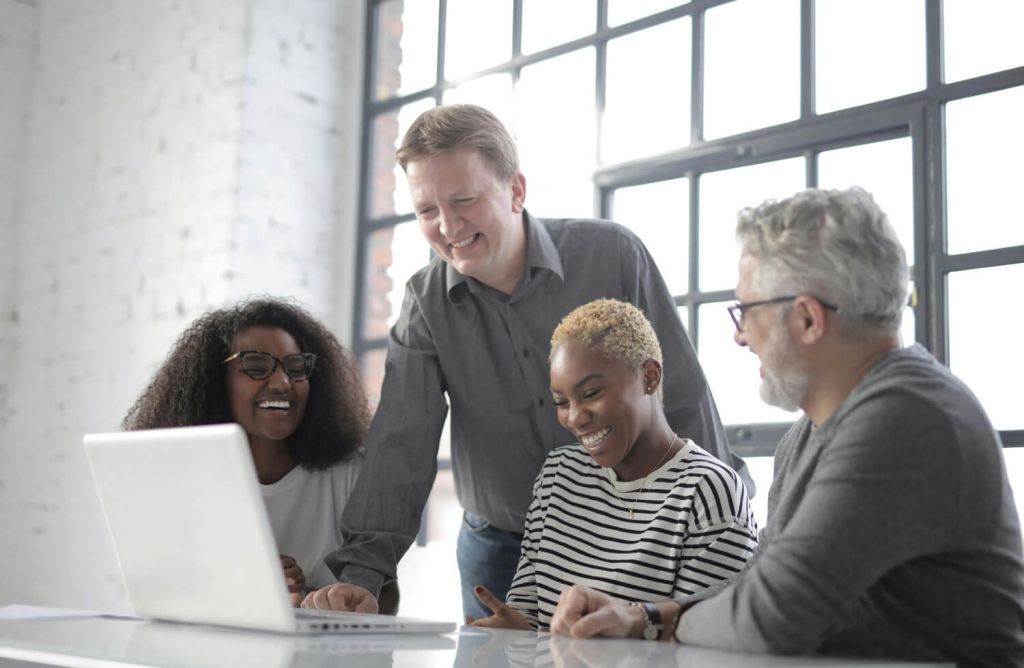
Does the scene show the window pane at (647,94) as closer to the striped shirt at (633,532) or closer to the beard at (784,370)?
the striped shirt at (633,532)

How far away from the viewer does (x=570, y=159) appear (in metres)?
4.05

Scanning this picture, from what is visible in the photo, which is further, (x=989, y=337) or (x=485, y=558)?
(x=989, y=337)

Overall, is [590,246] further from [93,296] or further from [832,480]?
[93,296]

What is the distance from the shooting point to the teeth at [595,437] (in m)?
1.95

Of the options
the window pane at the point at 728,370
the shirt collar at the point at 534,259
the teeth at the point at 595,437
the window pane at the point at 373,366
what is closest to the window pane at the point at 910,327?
the window pane at the point at 728,370

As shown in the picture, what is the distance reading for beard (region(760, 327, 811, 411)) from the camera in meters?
1.46

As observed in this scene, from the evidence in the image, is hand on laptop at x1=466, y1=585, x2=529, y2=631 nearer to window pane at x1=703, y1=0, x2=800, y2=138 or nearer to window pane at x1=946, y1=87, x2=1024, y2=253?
window pane at x1=946, y1=87, x2=1024, y2=253

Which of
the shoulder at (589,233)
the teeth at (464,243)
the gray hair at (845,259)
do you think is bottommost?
the gray hair at (845,259)

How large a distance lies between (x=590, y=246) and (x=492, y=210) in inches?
Result: 9.6

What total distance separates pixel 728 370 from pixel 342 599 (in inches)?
70.8

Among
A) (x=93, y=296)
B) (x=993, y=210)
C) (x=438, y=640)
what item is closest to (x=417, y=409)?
(x=438, y=640)

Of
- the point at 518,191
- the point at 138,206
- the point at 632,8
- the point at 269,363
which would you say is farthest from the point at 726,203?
the point at 138,206

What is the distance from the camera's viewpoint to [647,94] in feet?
12.6

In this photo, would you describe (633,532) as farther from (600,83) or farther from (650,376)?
(600,83)
